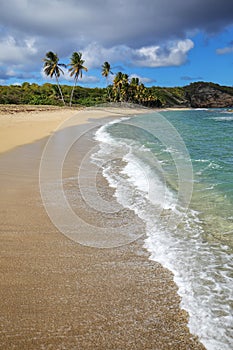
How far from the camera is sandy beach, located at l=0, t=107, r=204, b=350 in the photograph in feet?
8.39

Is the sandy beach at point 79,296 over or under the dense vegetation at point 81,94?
under

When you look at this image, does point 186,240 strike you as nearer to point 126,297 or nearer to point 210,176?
point 126,297

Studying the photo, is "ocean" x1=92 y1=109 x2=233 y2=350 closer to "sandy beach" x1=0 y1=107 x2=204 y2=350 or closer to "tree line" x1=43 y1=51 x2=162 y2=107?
"sandy beach" x1=0 y1=107 x2=204 y2=350

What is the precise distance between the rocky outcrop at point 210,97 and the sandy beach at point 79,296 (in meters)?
131

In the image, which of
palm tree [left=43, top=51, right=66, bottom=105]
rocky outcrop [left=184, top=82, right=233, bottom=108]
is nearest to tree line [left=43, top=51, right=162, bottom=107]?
palm tree [left=43, top=51, right=66, bottom=105]

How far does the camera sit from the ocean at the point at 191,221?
299 cm

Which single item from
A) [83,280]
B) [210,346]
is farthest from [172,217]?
[210,346]

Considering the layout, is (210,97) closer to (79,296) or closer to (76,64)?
(76,64)

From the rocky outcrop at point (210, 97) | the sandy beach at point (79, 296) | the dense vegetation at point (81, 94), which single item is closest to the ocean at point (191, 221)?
the sandy beach at point (79, 296)

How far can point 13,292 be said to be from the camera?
312 centimetres

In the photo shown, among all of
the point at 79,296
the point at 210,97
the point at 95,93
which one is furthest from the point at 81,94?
the point at 210,97

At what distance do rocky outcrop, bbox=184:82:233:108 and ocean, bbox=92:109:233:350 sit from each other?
124643 millimetres

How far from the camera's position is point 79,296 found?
10.2ft

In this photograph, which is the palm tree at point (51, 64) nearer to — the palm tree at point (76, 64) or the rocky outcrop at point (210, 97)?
the palm tree at point (76, 64)
